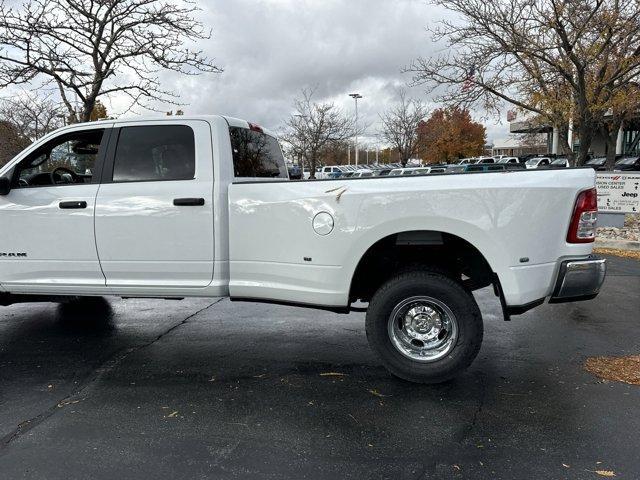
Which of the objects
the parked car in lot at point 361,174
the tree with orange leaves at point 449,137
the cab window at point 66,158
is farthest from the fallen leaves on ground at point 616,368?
the tree with orange leaves at point 449,137

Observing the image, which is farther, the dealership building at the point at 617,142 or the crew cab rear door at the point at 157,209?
the dealership building at the point at 617,142

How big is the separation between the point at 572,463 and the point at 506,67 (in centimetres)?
1171

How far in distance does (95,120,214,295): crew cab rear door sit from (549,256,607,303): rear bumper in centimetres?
270

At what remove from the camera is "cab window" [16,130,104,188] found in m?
4.68

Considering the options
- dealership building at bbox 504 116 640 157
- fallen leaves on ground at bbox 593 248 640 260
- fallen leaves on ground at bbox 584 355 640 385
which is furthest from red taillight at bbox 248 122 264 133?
dealership building at bbox 504 116 640 157

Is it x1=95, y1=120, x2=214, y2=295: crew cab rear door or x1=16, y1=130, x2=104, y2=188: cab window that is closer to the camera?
x1=95, y1=120, x2=214, y2=295: crew cab rear door

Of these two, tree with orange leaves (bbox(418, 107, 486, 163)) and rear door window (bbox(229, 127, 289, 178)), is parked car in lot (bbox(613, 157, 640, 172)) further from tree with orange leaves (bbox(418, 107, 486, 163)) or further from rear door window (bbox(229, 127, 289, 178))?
rear door window (bbox(229, 127, 289, 178))

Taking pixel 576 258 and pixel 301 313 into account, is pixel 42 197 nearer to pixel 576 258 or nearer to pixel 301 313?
pixel 301 313

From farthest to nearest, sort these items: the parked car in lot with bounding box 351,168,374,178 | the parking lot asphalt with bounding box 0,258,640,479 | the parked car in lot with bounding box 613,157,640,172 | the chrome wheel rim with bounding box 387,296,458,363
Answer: the parked car in lot with bounding box 613,157,640,172
the parked car in lot with bounding box 351,168,374,178
the chrome wheel rim with bounding box 387,296,458,363
the parking lot asphalt with bounding box 0,258,640,479

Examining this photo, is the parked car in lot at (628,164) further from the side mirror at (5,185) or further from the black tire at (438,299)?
the side mirror at (5,185)

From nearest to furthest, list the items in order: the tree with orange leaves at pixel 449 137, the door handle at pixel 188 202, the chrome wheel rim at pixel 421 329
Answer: the chrome wheel rim at pixel 421 329 → the door handle at pixel 188 202 → the tree with orange leaves at pixel 449 137

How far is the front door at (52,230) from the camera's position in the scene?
4.46m

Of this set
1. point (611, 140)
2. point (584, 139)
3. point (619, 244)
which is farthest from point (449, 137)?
point (619, 244)

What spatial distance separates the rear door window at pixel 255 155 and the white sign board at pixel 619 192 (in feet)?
28.2
